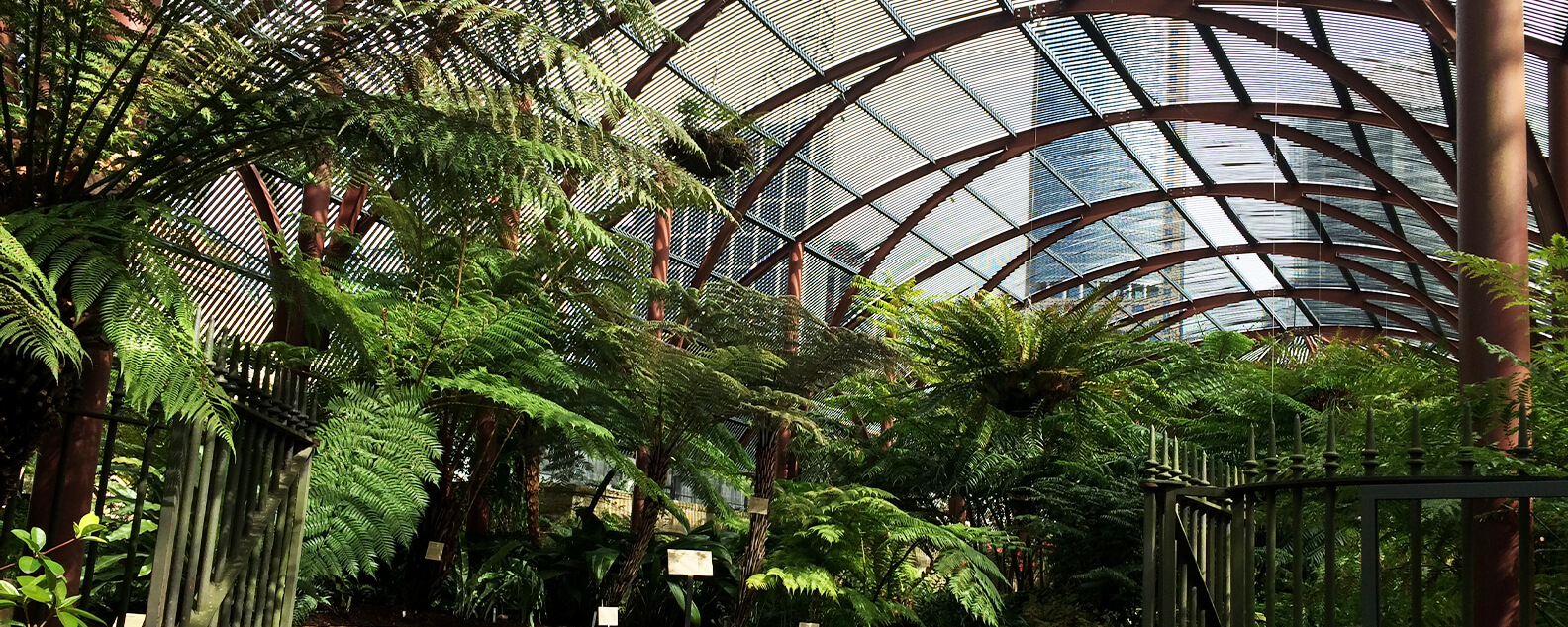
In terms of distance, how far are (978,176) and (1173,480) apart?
1212cm

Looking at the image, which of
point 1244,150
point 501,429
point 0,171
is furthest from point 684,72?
point 0,171

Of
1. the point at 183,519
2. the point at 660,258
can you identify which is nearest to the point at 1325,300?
the point at 660,258

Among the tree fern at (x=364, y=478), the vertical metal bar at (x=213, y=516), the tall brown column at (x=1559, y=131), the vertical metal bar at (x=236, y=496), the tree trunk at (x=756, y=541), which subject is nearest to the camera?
the vertical metal bar at (x=213, y=516)

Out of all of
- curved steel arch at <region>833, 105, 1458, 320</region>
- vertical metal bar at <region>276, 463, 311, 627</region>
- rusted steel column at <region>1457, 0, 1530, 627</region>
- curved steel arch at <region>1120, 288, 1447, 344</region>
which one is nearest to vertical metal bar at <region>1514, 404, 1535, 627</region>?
rusted steel column at <region>1457, 0, 1530, 627</region>

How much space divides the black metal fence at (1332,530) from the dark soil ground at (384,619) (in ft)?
10.4

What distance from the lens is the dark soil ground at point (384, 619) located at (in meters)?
4.84

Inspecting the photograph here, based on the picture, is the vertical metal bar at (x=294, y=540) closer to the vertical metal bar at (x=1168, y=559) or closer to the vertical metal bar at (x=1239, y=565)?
the vertical metal bar at (x=1168, y=559)

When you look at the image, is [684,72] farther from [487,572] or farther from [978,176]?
[487,572]

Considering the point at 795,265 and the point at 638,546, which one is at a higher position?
the point at 795,265

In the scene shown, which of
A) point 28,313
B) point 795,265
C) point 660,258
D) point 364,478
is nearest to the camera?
point 28,313

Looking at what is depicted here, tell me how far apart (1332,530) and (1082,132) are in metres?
11.6

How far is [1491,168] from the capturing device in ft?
13.9

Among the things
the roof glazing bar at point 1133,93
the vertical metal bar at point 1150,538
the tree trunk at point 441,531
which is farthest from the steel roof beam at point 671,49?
the vertical metal bar at point 1150,538

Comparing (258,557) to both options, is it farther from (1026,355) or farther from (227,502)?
(1026,355)
